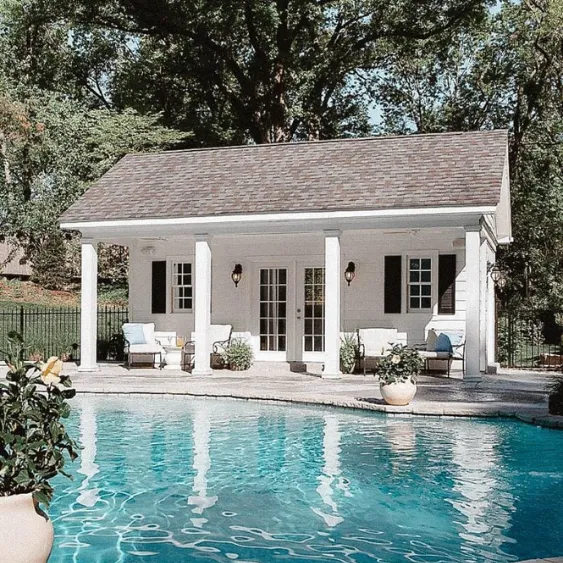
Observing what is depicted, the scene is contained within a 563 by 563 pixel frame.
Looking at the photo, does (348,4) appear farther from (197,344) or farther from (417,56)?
(197,344)

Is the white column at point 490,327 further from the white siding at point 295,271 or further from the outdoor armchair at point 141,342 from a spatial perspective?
the outdoor armchair at point 141,342

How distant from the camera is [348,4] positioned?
31.5 m

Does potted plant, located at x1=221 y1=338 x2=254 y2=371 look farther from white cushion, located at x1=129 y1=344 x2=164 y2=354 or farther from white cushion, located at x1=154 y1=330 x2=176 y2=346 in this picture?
white cushion, located at x1=154 y1=330 x2=176 y2=346

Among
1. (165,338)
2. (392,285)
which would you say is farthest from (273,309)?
(392,285)

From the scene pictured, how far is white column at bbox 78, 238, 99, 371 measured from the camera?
1823 cm

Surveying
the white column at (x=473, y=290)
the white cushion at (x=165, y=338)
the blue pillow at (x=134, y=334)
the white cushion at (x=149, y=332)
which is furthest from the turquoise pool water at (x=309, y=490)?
the white cushion at (x=165, y=338)

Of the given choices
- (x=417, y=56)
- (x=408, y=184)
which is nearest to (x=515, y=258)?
(x=417, y=56)

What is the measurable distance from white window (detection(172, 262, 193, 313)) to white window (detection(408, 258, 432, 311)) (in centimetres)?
535

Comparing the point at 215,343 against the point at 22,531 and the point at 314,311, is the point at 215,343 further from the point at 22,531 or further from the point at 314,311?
the point at 22,531

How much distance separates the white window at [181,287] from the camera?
68.2 ft

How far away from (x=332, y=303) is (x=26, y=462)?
1292 cm

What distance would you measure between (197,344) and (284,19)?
17.0 metres

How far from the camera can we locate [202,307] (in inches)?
699

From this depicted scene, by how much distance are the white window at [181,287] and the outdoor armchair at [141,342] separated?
3.11 feet
